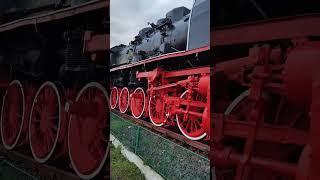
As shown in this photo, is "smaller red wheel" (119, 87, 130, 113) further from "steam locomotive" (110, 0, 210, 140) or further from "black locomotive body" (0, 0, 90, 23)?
"black locomotive body" (0, 0, 90, 23)

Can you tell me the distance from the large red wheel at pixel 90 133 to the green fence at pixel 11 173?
0.42 metres

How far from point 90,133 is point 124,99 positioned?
268mm

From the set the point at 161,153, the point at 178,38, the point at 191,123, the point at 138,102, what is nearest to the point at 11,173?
the point at 138,102

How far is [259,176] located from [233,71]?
1.19 ft

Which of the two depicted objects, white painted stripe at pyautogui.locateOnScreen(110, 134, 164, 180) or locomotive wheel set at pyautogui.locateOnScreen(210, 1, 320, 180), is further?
white painted stripe at pyautogui.locateOnScreen(110, 134, 164, 180)

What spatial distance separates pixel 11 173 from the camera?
1995mm

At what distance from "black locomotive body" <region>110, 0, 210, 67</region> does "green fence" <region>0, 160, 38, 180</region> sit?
0.81 metres

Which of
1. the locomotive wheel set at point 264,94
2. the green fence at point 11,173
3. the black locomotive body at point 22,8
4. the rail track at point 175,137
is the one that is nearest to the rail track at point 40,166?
the green fence at point 11,173

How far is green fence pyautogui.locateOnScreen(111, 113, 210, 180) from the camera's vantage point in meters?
1.23

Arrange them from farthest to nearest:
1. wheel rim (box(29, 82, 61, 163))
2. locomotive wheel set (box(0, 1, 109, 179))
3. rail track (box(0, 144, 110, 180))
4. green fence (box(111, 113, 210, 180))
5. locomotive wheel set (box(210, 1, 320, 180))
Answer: wheel rim (box(29, 82, 61, 163)) < rail track (box(0, 144, 110, 180)) < locomotive wheel set (box(0, 1, 109, 179)) < green fence (box(111, 113, 210, 180)) < locomotive wheel set (box(210, 1, 320, 180))

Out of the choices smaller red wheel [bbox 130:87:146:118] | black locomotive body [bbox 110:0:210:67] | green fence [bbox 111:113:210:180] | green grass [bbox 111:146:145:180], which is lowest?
green grass [bbox 111:146:145:180]

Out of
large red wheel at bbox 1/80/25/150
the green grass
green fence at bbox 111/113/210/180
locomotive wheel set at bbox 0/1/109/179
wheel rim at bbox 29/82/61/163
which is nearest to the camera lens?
green fence at bbox 111/113/210/180

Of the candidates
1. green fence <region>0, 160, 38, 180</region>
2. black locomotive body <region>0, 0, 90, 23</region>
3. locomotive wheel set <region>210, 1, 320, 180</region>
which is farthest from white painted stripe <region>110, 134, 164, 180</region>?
black locomotive body <region>0, 0, 90, 23</region>

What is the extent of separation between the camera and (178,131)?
5.16 ft
